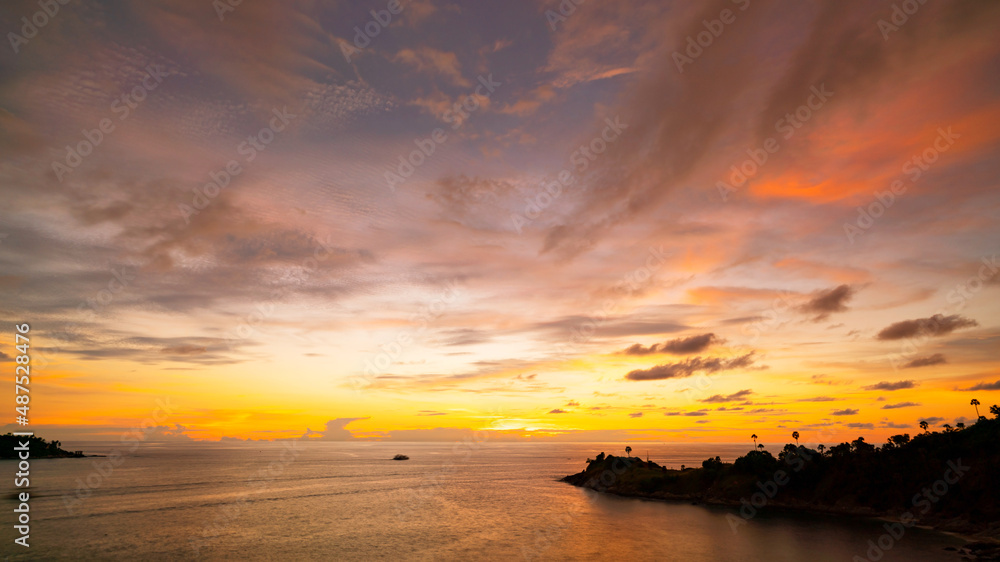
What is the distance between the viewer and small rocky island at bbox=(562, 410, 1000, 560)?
72.6m

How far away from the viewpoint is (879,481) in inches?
3479

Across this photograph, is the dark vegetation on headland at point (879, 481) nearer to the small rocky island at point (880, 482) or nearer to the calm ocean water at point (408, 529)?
the small rocky island at point (880, 482)

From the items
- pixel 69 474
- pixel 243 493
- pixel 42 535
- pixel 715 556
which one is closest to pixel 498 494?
pixel 243 493

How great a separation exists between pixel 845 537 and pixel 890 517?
69.4 ft

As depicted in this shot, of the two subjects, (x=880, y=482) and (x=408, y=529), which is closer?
(x=408, y=529)

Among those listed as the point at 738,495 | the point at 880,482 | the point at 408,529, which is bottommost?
the point at 738,495

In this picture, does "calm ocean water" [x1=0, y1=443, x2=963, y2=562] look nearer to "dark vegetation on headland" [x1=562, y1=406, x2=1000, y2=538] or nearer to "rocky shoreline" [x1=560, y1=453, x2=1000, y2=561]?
"rocky shoreline" [x1=560, y1=453, x2=1000, y2=561]

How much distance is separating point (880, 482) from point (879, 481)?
263 mm

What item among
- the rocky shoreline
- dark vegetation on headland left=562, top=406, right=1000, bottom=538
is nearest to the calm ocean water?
the rocky shoreline

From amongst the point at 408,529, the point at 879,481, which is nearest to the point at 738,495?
the point at 879,481

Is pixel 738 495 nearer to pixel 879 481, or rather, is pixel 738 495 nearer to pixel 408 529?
pixel 879 481

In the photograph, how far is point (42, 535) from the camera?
222ft

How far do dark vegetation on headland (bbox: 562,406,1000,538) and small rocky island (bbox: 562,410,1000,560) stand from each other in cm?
15

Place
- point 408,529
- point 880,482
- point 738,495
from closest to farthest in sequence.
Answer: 1. point 408,529
2. point 880,482
3. point 738,495
